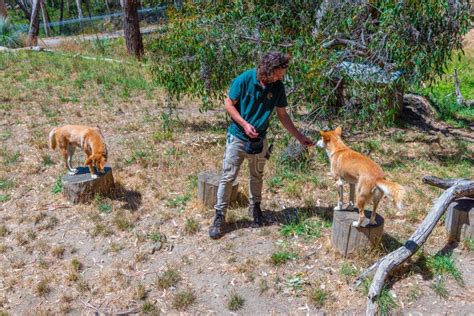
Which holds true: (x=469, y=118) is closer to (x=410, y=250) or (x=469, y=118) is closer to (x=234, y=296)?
(x=410, y=250)

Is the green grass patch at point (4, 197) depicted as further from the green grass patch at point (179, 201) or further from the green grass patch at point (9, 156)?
the green grass patch at point (179, 201)

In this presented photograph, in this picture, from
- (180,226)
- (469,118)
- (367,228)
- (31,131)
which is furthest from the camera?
(469,118)

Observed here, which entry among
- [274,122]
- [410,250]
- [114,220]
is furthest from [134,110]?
[410,250]

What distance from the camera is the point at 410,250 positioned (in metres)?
4.25

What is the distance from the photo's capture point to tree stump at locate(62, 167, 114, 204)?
5680mm

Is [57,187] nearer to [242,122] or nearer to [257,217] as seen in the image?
[257,217]

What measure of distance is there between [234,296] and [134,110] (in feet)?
21.3

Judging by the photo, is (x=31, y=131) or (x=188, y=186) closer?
(x=188, y=186)

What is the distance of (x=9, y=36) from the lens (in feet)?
53.8

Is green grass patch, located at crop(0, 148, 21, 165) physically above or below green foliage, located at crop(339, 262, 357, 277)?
above

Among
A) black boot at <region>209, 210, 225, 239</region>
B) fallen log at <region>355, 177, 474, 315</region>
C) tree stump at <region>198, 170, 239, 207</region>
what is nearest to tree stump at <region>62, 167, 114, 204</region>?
tree stump at <region>198, 170, 239, 207</region>

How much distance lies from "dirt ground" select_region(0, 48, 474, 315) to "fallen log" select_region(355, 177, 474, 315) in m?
0.20

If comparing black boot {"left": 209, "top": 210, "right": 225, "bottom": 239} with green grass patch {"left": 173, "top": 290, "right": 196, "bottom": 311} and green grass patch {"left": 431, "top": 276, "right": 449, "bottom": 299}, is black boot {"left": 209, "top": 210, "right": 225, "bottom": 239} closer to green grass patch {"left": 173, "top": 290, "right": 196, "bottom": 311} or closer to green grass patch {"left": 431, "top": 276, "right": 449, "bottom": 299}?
green grass patch {"left": 173, "top": 290, "right": 196, "bottom": 311}

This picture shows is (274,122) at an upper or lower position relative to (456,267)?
upper
